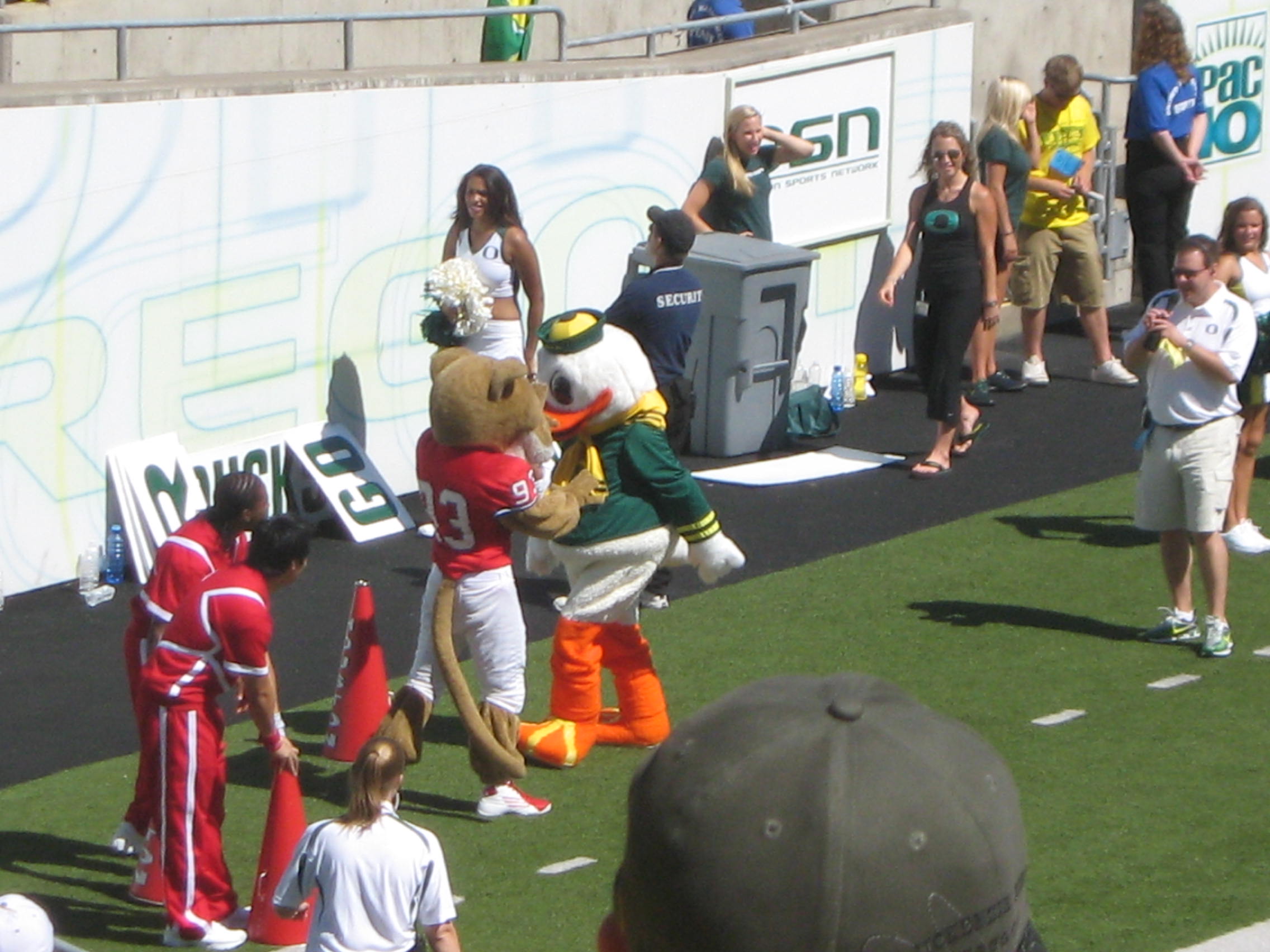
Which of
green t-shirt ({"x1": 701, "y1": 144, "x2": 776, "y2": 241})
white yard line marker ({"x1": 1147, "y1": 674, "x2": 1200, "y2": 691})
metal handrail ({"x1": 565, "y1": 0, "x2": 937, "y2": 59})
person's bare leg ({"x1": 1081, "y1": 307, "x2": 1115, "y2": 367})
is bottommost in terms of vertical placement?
white yard line marker ({"x1": 1147, "y1": 674, "x2": 1200, "y2": 691})

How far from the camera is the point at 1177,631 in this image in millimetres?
8500

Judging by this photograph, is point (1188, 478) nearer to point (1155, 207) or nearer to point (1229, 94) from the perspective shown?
point (1155, 207)

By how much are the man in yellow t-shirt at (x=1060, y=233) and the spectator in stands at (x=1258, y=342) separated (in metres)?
3.12

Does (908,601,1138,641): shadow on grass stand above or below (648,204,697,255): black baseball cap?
below

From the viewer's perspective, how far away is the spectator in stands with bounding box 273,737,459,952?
504 centimetres

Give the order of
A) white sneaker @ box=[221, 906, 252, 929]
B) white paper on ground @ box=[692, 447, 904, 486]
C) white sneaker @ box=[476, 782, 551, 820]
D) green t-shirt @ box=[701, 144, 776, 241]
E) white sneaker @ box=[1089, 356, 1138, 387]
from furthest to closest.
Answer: white sneaker @ box=[1089, 356, 1138, 387] → green t-shirt @ box=[701, 144, 776, 241] → white paper on ground @ box=[692, 447, 904, 486] → white sneaker @ box=[476, 782, 551, 820] → white sneaker @ box=[221, 906, 252, 929]

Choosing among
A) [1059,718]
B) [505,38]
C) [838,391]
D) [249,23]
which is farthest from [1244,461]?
[505,38]

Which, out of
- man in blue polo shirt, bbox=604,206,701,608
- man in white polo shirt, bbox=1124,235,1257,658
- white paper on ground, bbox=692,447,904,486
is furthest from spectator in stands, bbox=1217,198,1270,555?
man in blue polo shirt, bbox=604,206,701,608

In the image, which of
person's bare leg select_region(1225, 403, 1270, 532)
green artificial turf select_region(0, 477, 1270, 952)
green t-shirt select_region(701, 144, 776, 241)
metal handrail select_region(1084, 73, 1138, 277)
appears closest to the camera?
green artificial turf select_region(0, 477, 1270, 952)

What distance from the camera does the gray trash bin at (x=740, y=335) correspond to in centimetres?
1162

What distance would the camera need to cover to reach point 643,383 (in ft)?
24.3

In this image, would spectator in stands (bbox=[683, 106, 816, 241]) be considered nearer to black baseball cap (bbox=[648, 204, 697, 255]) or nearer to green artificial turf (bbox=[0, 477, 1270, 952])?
green artificial turf (bbox=[0, 477, 1270, 952])

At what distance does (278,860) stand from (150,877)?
Result: 43 cm

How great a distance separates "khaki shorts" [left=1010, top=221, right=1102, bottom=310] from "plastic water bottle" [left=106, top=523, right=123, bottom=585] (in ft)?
20.3
